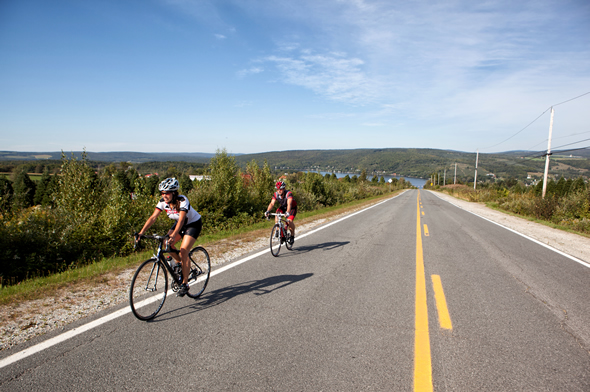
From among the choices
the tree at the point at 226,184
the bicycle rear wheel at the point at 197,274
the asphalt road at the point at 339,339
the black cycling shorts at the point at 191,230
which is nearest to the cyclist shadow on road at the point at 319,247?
the asphalt road at the point at 339,339

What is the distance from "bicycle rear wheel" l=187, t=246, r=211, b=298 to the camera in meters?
4.59

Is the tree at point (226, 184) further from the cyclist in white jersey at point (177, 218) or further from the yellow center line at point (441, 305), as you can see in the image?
the yellow center line at point (441, 305)

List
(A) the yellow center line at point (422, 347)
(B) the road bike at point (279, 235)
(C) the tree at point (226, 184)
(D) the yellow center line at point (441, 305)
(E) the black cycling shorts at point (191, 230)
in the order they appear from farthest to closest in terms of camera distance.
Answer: (C) the tree at point (226, 184), (B) the road bike at point (279, 235), (E) the black cycling shorts at point (191, 230), (D) the yellow center line at point (441, 305), (A) the yellow center line at point (422, 347)

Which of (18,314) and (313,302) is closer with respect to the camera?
(18,314)

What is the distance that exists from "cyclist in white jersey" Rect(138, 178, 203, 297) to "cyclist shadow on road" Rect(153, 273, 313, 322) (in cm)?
33

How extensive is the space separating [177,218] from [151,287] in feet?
3.37

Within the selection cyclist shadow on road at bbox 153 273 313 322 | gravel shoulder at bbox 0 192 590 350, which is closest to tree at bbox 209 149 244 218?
gravel shoulder at bbox 0 192 590 350

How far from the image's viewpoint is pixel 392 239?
367 inches

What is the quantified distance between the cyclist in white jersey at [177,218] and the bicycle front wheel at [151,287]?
25cm

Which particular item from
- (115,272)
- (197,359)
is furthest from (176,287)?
(115,272)

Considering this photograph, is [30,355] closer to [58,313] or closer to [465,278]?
[58,313]

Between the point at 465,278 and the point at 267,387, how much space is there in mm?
4558

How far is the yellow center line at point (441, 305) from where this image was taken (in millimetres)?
3623

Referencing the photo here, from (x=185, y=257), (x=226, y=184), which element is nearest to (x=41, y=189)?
(x=226, y=184)
